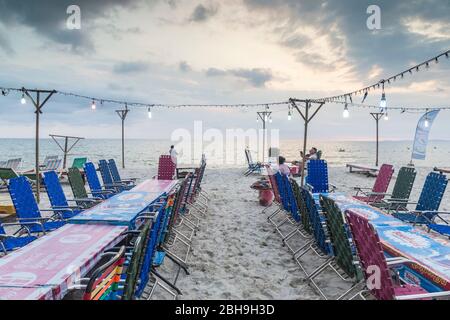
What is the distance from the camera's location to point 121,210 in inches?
151

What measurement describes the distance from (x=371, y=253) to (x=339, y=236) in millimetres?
733

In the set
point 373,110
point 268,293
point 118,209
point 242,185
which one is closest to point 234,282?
point 268,293

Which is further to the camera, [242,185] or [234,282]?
[242,185]

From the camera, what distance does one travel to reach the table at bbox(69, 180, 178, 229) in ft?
10.8

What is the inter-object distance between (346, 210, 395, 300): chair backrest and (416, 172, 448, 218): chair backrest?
3311 mm

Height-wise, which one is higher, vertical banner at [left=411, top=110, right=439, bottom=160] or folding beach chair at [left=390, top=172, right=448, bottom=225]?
vertical banner at [left=411, top=110, right=439, bottom=160]

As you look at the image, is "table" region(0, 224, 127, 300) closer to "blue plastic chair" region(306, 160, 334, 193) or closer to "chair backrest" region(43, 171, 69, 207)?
"chair backrest" region(43, 171, 69, 207)

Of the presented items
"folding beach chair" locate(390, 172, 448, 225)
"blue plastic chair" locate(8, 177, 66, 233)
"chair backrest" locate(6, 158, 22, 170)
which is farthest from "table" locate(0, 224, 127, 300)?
"chair backrest" locate(6, 158, 22, 170)

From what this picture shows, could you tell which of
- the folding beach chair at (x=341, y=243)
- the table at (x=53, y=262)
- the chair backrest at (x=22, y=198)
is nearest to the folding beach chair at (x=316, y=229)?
the folding beach chair at (x=341, y=243)

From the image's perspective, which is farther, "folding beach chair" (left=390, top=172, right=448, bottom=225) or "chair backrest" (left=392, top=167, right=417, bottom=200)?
"chair backrest" (left=392, top=167, right=417, bottom=200)

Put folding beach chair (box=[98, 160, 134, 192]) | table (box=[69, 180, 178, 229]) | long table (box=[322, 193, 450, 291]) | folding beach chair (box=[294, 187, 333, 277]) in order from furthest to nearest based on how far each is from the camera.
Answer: folding beach chair (box=[98, 160, 134, 192]), folding beach chair (box=[294, 187, 333, 277]), table (box=[69, 180, 178, 229]), long table (box=[322, 193, 450, 291])

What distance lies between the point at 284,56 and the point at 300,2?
463 cm

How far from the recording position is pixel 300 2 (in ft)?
21.7

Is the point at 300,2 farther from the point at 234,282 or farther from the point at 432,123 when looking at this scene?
the point at 432,123
